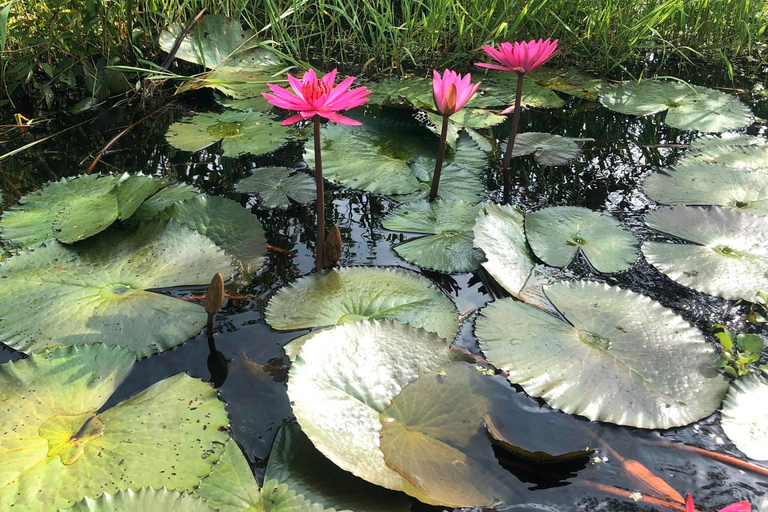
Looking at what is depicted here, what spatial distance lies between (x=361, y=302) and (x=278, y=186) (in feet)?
2.52

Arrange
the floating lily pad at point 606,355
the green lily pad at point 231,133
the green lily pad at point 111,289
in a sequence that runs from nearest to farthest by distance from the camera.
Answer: the floating lily pad at point 606,355 → the green lily pad at point 111,289 → the green lily pad at point 231,133

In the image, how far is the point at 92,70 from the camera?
2.70 m

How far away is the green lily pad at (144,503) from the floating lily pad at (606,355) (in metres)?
0.72

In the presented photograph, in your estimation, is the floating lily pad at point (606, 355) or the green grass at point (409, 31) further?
the green grass at point (409, 31)

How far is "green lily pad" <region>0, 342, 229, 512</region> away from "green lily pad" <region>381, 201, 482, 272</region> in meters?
0.75

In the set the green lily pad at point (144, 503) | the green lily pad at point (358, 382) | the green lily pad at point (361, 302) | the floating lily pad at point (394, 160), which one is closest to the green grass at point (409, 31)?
the floating lily pad at point (394, 160)

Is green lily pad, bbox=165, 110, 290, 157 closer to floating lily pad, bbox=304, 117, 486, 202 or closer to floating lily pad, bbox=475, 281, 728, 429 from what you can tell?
floating lily pad, bbox=304, 117, 486, 202

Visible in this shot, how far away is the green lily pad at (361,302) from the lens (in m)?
1.42

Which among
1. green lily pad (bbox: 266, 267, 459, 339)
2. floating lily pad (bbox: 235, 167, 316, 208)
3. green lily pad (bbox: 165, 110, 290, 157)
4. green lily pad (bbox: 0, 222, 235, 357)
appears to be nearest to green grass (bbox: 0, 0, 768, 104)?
green lily pad (bbox: 165, 110, 290, 157)

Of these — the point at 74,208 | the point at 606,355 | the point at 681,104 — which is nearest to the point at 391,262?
the point at 606,355

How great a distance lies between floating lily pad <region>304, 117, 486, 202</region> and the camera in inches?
79.9

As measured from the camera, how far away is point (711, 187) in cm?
202

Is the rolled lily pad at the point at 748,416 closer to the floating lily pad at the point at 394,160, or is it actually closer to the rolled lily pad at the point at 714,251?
the rolled lily pad at the point at 714,251

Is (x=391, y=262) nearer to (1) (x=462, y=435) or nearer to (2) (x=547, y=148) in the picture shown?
(1) (x=462, y=435)
